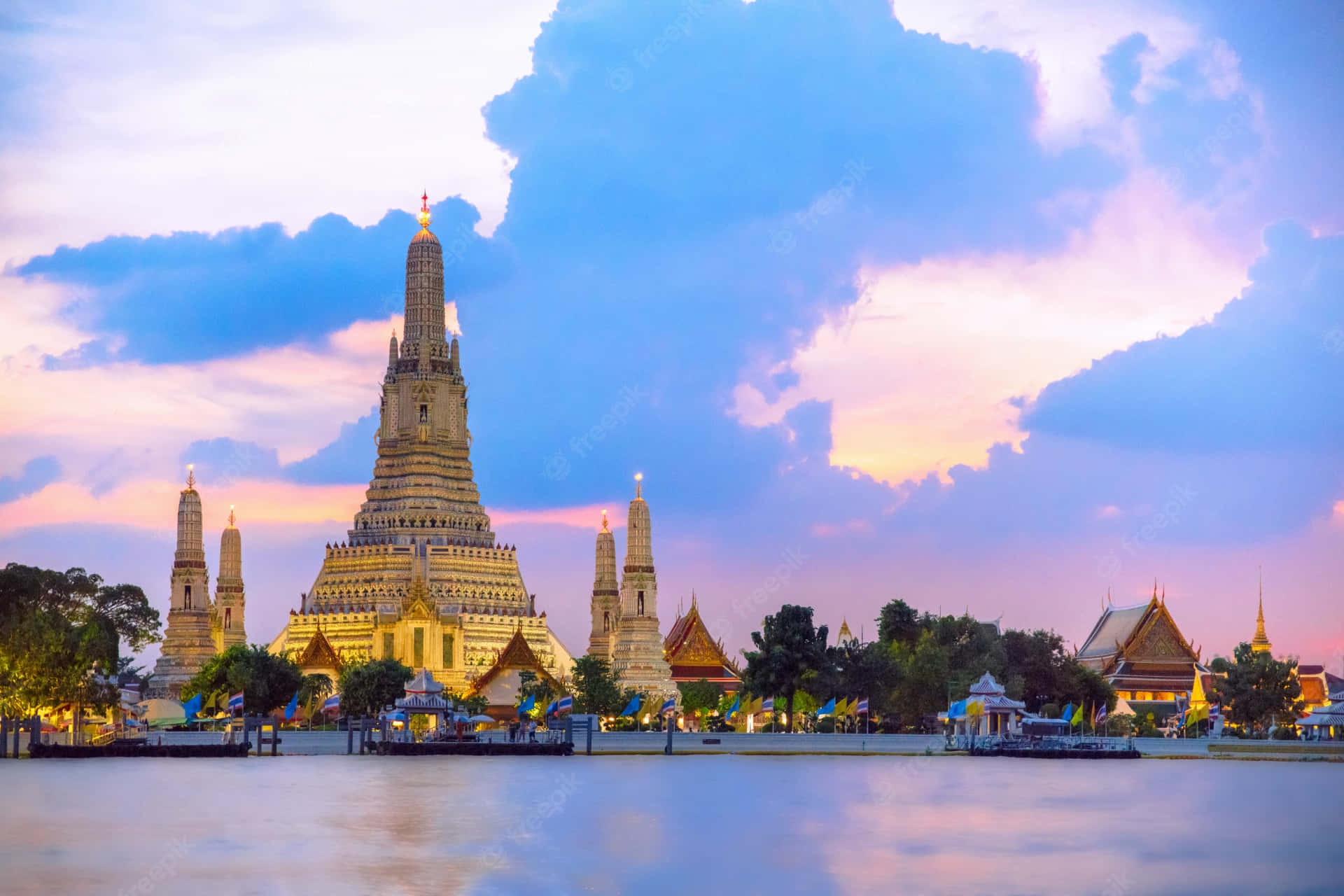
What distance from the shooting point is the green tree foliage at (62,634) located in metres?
84.8

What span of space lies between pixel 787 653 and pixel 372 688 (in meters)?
19.6

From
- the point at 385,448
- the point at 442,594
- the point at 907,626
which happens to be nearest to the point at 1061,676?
the point at 907,626

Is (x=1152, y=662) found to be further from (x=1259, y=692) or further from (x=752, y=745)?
(x=752, y=745)

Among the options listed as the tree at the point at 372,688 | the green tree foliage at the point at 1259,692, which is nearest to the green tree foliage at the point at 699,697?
the tree at the point at 372,688

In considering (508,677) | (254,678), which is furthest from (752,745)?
(254,678)

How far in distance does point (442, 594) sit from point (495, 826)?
2451 inches

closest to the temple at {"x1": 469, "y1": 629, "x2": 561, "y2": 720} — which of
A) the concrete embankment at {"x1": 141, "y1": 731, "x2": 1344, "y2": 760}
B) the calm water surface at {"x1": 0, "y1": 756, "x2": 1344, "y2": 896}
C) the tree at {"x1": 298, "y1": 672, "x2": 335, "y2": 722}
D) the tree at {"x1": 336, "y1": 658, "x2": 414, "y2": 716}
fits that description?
the tree at {"x1": 298, "y1": 672, "x2": 335, "y2": 722}

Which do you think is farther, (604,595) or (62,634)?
(604,595)

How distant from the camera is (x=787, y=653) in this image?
9906 cm

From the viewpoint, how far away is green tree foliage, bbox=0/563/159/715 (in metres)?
84.8

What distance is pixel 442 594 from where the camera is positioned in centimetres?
11631

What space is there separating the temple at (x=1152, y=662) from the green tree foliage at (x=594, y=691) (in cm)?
3539

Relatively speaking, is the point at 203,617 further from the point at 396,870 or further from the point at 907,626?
the point at 396,870

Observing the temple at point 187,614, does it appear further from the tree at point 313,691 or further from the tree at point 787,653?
the tree at point 787,653
